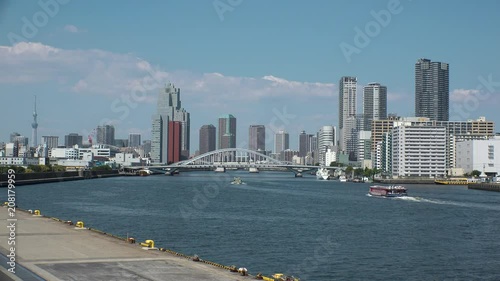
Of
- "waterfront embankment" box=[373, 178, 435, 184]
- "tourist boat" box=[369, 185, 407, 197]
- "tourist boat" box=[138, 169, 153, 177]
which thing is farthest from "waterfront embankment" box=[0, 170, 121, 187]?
"waterfront embankment" box=[373, 178, 435, 184]

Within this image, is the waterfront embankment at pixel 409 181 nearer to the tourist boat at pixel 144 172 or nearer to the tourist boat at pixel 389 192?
the tourist boat at pixel 389 192

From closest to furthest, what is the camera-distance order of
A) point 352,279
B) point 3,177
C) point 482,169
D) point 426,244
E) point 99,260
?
point 99,260, point 352,279, point 426,244, point 3,177, point 482,169

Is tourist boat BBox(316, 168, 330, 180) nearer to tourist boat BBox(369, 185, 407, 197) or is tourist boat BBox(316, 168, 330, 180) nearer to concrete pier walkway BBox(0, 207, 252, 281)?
tourist boat BBox(369, 185, 407, 197)

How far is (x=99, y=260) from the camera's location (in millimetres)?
22500

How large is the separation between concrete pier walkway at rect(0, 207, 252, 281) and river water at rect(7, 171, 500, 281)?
4.00 meters

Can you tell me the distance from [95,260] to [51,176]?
94666mm

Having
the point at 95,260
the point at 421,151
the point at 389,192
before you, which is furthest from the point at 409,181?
the point at 95,260

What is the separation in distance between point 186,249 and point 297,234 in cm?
842

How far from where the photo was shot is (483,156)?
151750 mm

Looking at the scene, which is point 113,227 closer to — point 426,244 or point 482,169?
point 426,244

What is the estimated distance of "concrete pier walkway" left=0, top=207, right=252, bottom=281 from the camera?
65.4 feet

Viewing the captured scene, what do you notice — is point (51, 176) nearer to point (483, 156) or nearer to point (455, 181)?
point (455, 181)

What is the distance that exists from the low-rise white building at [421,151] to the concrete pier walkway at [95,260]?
401 ft

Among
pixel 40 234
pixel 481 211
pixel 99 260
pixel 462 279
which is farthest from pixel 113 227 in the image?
pixel 481 211
